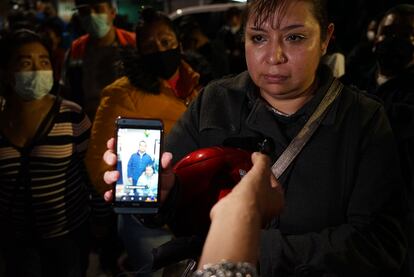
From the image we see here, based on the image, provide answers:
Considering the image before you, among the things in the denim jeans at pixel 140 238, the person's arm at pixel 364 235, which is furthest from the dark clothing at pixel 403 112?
the denim jeans at pixel 140 238

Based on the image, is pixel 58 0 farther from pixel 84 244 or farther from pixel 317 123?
pixel 317 123

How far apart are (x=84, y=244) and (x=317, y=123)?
2.00 meters

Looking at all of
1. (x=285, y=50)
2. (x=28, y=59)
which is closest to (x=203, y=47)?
(x=28, y=59)

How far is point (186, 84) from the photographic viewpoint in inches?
134

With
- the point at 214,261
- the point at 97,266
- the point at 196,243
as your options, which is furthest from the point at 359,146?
the point at 97,266

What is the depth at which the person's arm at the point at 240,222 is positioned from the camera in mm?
1179

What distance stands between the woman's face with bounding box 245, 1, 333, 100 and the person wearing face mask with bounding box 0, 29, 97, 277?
5.22ft

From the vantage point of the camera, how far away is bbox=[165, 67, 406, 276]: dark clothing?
65.2 inches

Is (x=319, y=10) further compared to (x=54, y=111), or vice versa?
(x=54, y=111)

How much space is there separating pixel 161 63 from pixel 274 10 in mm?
1682

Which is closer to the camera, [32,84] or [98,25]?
[32,84]

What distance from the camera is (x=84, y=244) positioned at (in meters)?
3.23

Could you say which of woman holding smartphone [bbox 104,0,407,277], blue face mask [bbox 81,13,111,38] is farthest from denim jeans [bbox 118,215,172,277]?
blue face mask [bbox 81,13,111,38]

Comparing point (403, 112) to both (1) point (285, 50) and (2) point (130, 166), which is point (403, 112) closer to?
(1) point (285, 50)
